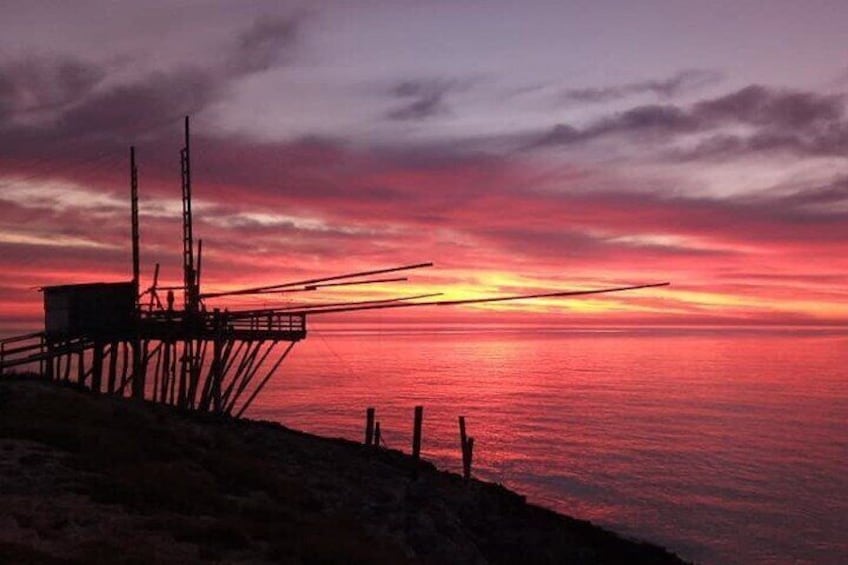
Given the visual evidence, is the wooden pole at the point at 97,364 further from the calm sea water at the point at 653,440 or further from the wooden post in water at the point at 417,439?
the calm sea water at the point at 653,440

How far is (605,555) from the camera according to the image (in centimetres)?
2767

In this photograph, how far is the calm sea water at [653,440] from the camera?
39000 millimetres

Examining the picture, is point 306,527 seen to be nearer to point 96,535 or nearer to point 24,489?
point 96,535

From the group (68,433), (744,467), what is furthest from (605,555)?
(744,467)

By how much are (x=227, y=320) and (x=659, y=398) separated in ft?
241

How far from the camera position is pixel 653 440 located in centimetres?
6494

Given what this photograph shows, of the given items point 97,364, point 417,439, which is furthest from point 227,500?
point 97,364

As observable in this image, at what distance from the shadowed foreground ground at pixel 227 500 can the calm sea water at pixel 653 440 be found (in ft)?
41.5

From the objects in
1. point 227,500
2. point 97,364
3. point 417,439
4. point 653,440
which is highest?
point 97,364

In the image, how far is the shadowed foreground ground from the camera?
532 inches

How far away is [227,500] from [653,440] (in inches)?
2161

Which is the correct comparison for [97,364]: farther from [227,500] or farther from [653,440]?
[653,440]

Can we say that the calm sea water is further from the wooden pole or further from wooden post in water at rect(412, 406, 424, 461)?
the wooden pole

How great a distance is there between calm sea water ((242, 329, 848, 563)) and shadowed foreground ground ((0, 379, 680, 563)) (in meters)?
12.7
